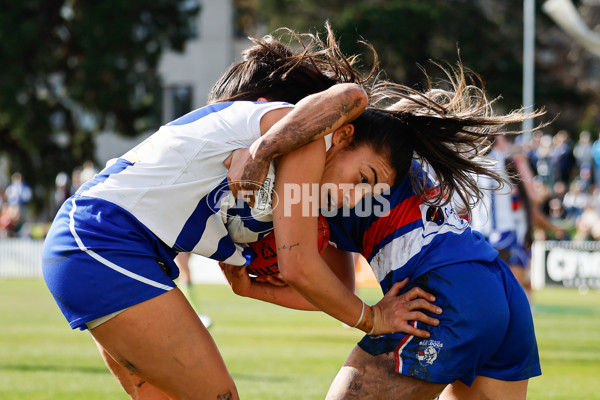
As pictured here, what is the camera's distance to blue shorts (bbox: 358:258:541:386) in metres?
3.66

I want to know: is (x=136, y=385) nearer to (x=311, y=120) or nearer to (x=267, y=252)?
(x=267, y=252)

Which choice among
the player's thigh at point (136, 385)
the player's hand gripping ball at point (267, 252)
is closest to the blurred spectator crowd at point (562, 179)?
the player's hand gripping ball at point (267, 252)

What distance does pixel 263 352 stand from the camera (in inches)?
381

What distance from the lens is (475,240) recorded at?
13.0 feet

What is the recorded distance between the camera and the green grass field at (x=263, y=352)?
740 centimetres

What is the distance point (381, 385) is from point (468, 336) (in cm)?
41

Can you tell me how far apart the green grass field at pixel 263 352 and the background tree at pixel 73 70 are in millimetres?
22761

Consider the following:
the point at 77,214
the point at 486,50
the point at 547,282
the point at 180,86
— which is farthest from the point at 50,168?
the point at 77,214

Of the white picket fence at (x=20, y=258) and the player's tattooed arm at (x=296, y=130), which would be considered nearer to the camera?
the player's tattooed arm at (x=296, y=130)

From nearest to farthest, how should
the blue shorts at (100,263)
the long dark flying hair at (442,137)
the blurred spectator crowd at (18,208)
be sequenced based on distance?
the blue shorts at (100,263), the long dark flying hair at (442,137), the blurred spectator crowd at (18,208)

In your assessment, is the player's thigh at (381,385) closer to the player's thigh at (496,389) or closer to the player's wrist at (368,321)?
the player's wrist at (368,321)

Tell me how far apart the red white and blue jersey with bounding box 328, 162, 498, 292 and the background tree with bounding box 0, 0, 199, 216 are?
3487 centimetres

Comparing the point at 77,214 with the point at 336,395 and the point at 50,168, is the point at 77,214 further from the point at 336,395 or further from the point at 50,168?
the point at 50,168

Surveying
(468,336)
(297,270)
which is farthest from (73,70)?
(468,336)
